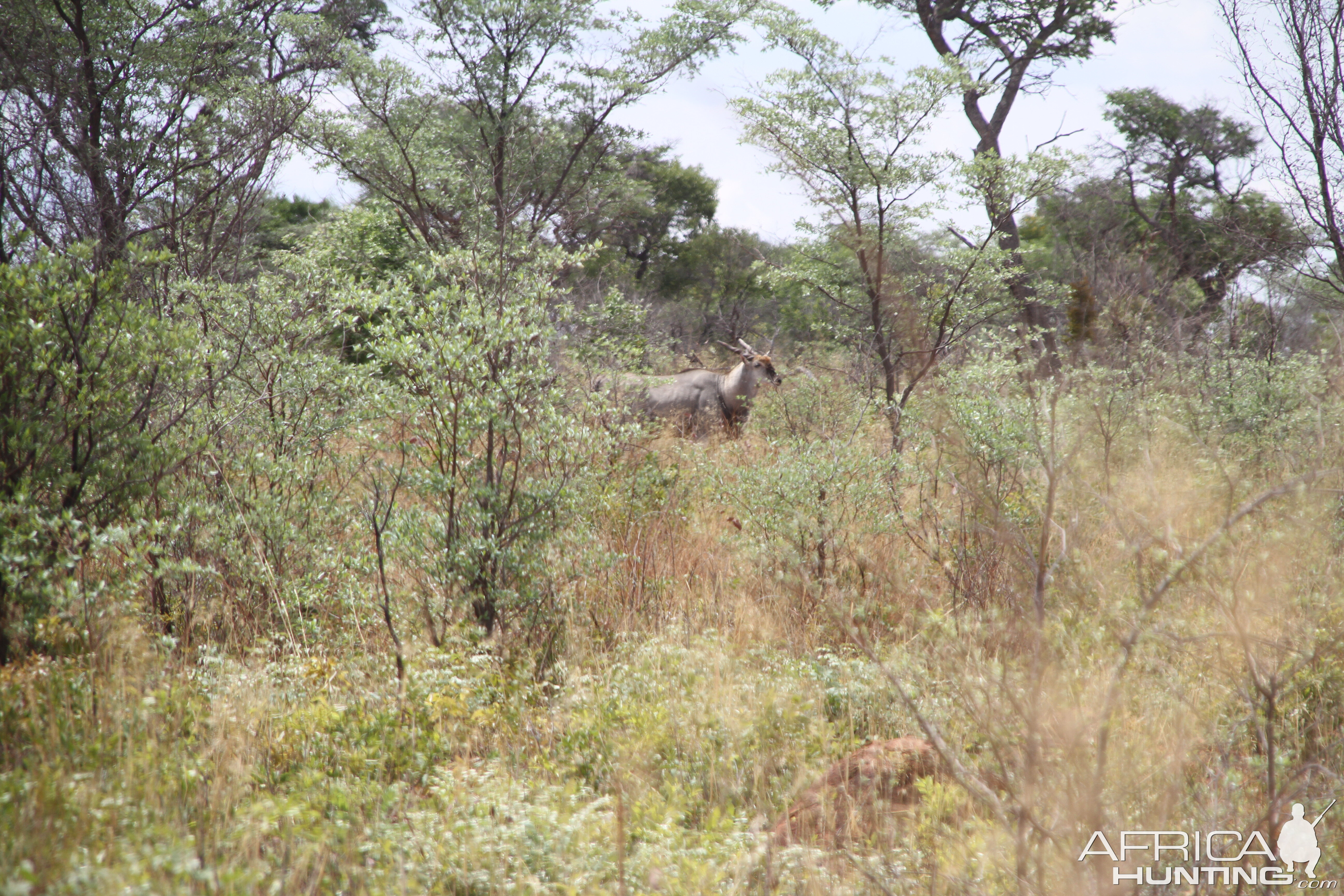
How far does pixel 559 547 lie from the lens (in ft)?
16.9

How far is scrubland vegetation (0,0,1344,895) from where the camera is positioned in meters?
2.84

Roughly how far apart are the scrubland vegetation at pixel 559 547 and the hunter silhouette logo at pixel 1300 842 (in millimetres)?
103

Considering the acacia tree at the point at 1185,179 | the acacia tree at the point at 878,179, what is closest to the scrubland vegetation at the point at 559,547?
the acacia tree at the point at 878,179

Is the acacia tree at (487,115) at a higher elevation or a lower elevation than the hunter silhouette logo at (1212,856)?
higher

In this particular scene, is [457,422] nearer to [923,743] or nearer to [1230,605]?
[923,743]

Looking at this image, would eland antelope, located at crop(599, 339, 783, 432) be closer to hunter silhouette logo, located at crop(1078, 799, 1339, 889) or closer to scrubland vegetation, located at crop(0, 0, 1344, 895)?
scrubland vegetation, located at crop(0, 0, 1344, 895)

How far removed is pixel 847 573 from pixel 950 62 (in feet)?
21.5

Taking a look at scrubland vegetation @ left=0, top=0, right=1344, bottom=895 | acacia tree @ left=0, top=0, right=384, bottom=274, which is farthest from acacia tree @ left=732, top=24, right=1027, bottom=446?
acacia tree @ left=0, top=0, right=384, bottom=274

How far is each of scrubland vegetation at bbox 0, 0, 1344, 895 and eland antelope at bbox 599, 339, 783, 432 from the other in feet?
6.85

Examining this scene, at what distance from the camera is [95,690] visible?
335cm

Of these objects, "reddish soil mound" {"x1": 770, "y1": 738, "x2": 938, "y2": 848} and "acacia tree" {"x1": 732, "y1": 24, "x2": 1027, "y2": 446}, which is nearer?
"reddish soil mound" {"x1": 770, "y1": 738, "x2": 938, "y2": 848}

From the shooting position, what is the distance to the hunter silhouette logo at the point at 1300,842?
9.46 ft

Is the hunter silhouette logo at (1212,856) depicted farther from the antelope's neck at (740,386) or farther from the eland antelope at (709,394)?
the antelope's neck at (740,386)

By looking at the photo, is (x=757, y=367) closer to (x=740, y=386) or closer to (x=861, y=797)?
(x=740, y=386)
